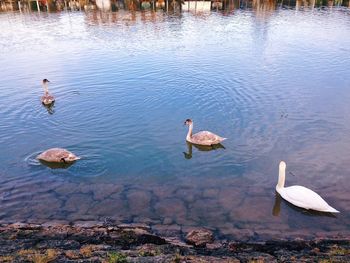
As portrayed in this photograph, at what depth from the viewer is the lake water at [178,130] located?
12.6 meters

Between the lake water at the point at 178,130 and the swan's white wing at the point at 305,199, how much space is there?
364mm

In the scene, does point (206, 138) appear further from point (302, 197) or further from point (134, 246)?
point (134, 246)

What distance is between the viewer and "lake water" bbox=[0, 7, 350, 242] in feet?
41.4

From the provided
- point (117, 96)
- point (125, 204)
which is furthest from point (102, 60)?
point (125, 204)

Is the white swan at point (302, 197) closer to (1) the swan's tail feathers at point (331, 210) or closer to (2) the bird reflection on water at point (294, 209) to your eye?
(1) the swan's tail feathers at point (331, 210)

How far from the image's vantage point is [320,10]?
5884 centimetres

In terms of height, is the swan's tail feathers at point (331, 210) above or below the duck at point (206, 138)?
below

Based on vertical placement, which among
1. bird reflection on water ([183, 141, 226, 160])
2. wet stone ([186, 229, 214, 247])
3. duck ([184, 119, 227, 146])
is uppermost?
duck ([184, 119, 227, 146])

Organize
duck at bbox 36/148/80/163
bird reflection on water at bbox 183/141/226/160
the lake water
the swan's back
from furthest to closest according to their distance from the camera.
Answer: bird reflection on water at bbox 183/141/226/160 < the swan's back < duck at bbox 36/148/80/163 < the lake water

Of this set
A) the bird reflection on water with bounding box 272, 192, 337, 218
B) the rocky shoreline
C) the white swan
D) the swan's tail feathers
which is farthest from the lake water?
the rocky shoreline

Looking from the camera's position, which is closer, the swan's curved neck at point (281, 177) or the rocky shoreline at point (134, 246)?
the rocky shoreline at point (134, 246)

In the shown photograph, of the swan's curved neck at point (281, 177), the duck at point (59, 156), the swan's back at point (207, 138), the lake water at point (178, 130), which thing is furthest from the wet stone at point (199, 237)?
the duck at point (59, 156)

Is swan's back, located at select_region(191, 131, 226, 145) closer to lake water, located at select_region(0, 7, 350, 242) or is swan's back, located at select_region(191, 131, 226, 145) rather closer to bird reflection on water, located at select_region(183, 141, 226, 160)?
bird reflection on water, located at select_region(183, 141, 226, 160)

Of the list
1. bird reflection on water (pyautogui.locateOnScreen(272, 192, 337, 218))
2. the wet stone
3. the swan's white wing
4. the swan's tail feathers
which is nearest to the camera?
the wet stone
